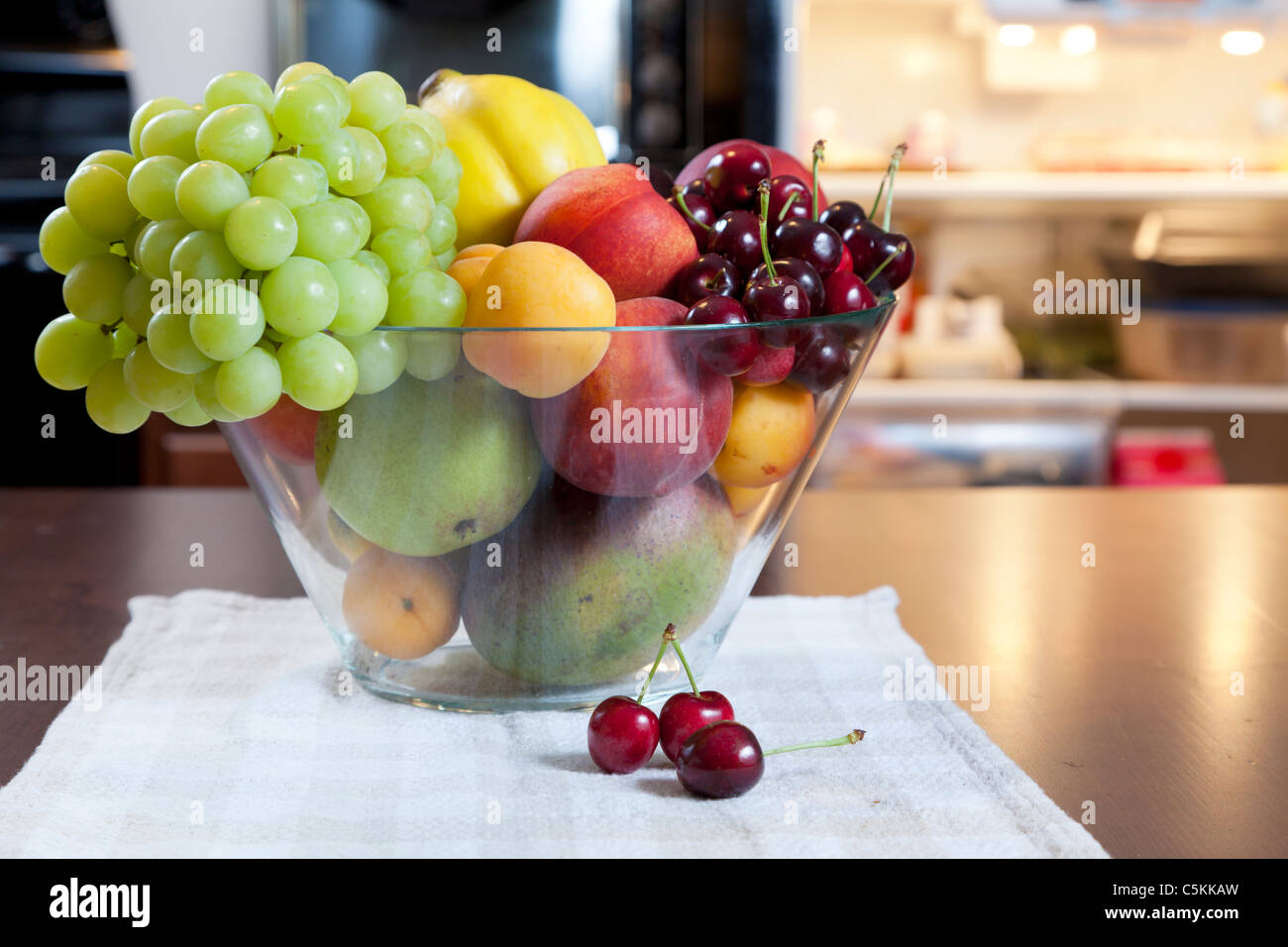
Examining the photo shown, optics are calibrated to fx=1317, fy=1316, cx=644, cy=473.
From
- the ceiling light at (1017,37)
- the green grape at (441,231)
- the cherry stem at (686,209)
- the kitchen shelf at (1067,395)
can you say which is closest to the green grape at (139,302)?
the green grape at (441,231)

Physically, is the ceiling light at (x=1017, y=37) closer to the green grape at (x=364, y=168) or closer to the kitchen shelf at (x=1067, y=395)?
the kitchen shelf at (x=1067, y=395)

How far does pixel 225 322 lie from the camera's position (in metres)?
0.43

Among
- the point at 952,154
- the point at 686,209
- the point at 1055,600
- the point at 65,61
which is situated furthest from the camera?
the point at 952,154

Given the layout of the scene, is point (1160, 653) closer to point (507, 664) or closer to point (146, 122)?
point (507, 664)

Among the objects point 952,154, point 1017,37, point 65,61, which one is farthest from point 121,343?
point 1017,37

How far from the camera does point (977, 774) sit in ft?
1.48

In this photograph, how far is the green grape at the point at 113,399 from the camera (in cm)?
49

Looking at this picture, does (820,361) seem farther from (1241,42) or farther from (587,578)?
(1241,42)

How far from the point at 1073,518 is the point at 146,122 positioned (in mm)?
660

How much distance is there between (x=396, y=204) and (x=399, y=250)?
0.06 ft

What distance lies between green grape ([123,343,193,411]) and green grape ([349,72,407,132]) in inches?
4.5

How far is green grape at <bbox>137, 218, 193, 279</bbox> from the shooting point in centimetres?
46
